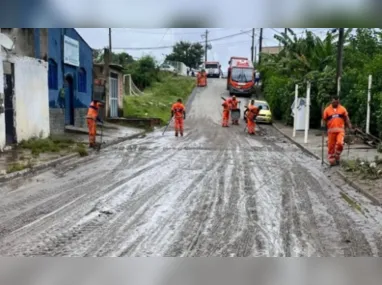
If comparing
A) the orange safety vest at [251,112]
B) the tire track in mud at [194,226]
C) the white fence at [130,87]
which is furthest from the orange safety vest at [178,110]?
the white fence at [130,87]

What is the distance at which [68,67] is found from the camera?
754 inches

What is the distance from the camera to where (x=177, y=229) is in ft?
19.0

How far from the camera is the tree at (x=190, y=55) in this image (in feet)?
118

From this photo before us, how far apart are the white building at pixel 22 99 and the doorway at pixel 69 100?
2.87m

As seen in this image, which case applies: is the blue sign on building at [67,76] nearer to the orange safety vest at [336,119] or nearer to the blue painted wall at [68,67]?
the blue painted wall at [68,67]

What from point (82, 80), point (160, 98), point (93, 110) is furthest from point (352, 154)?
point (160, 98)

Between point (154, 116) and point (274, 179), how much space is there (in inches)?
711

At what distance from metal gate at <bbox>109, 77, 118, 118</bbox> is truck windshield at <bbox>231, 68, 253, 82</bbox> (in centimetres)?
1005

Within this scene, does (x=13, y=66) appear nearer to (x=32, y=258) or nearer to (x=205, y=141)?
(x=205, y=141)

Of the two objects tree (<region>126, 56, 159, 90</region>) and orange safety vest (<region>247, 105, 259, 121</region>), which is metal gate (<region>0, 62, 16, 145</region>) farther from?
tree (<region>126, 56, 159, 90</region>)

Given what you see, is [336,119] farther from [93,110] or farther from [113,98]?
[113,98]

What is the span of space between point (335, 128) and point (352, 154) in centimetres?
165

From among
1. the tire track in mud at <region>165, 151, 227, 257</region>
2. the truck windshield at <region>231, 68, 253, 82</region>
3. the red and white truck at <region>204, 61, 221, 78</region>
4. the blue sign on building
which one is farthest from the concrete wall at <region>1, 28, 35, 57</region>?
the red and white truck at <region>204, 61, 221, 78</region>

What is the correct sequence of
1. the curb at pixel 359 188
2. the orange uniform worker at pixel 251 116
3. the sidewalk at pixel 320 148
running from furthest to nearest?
the orange uniform worker at pixel 251 116, the sidewalk at pixel 320 148, the curb at pixel 359 188
